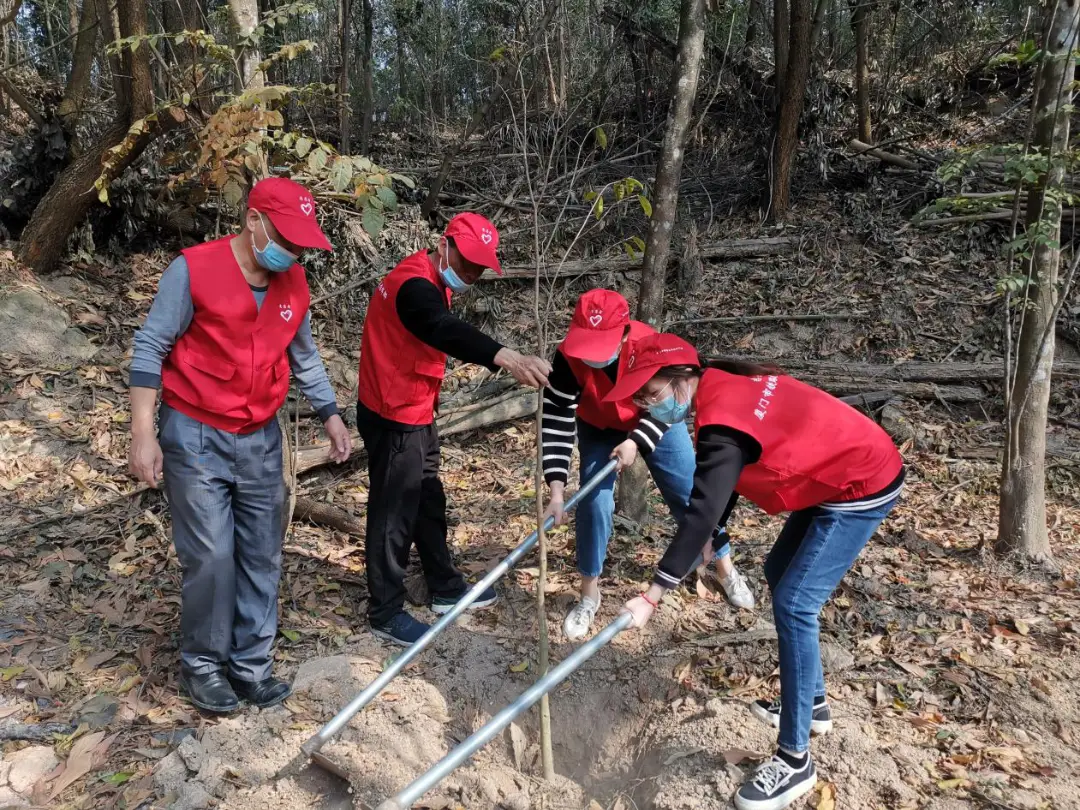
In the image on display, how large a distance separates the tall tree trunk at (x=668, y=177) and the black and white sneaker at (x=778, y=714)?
5.19 ft

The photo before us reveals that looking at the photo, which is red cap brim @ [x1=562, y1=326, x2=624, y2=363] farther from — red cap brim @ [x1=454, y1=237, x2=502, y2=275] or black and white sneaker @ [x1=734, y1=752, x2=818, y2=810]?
black and white sneaker @ [x1=734, y1=752, x2=818, y2=810]

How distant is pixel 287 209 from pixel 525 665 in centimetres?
232

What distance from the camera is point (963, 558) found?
4262 millimetres

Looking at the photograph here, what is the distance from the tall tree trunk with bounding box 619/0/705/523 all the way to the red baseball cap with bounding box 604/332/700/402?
1743 mm

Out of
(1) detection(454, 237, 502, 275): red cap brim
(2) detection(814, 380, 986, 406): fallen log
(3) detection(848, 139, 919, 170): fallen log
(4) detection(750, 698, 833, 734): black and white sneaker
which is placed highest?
(3) detection(848, 139, 919, 170): fallen log

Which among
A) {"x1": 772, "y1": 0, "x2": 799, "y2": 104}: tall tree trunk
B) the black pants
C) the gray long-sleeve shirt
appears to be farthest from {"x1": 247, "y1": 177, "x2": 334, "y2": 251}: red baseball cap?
{"x1": 772, "y1": 0, "x2": 799, "y2": 104}: tall tree trunk

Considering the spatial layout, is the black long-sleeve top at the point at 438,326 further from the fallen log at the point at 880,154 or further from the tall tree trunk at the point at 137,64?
the fallen log at the point at 880,154

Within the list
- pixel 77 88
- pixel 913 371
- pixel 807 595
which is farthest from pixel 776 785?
pixel 77 88

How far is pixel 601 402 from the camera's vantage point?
337 cm

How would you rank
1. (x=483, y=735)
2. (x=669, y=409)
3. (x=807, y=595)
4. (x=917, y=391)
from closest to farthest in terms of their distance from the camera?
(x=483, y=735), (x=807, y=595), (x=669, y=409), (x=917, y=391)

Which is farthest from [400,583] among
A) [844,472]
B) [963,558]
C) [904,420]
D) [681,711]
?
[904,420]

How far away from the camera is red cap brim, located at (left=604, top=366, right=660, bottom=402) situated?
2531 mm

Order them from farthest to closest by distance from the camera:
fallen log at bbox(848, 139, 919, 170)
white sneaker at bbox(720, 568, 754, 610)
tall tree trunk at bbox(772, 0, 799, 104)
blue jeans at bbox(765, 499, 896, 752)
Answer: fallen log at bbox(848, 139, 919, 170) → tall tree trunk at bbox(772, 0, 799, 104) → white sneaker at bbox(720, 568, 754, 610) → blue jeans at bbox(765, 499, 896, 752)

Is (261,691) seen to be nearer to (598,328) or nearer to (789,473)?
(598,328)
